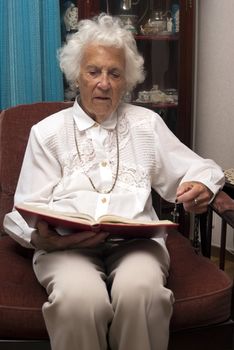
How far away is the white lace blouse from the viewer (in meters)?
1.52

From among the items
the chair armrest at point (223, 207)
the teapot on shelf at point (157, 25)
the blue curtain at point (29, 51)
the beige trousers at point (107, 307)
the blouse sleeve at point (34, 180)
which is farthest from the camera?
the teapot on shelf at point (157, 25)

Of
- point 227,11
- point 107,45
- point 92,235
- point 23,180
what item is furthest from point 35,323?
point 227,11

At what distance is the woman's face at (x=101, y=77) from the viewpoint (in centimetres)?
159

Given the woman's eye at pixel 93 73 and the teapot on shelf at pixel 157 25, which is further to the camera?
the teapot on shelf at pixel 157 25

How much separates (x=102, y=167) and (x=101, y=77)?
0.29m

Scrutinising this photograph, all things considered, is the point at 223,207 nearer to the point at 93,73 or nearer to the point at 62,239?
the point at 62,239

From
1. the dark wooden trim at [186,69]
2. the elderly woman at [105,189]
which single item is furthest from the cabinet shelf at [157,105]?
the elderly woman at [105,189]

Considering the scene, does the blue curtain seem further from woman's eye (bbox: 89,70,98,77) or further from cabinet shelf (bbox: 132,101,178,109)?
woman's eye (bbox: 89,70,98,77)

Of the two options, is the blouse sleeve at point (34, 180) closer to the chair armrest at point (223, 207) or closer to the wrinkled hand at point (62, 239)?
the wrinkled hand at point (62, 239)

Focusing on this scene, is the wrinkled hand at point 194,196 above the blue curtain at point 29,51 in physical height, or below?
below

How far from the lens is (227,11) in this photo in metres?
2.43

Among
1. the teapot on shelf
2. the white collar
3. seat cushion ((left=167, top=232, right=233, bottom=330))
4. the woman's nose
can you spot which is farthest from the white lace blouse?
the teapot on shelf

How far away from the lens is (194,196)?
4.82 feet

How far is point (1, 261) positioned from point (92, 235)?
0.39m
